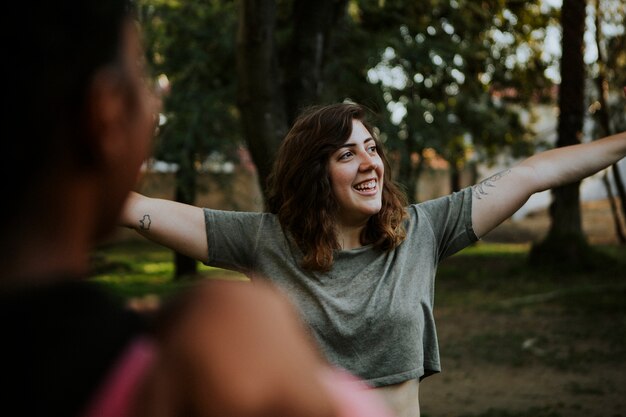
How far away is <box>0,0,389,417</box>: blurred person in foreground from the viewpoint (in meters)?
0.67

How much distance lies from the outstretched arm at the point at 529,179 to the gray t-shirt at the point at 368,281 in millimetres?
56

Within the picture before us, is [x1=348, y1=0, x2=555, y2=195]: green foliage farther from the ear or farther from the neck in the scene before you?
the ear

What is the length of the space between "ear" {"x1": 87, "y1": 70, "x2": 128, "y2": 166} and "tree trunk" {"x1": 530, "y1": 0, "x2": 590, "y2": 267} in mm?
13377

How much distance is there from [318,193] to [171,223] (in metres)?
0.53

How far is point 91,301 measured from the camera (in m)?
0.70

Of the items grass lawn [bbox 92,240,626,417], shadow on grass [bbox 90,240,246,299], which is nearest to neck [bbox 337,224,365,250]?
grass lawn [bbox 92,240,626,417]

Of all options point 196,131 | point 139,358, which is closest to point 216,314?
point 139,358

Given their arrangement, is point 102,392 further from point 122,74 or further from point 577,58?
point 577,58

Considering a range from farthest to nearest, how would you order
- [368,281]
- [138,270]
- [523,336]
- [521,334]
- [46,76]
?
[138,270] → [521,334] → [523,336] → [368,281] → [46,76]

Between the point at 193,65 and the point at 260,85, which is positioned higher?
the point at 193,65

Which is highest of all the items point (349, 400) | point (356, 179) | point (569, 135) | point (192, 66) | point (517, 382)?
point (192, 66)

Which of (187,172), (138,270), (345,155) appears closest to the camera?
(345,155)

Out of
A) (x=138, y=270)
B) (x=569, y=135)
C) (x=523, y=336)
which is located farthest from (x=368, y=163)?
(x=138, y=270)

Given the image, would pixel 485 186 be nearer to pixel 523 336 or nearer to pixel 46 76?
pixel 46 76
